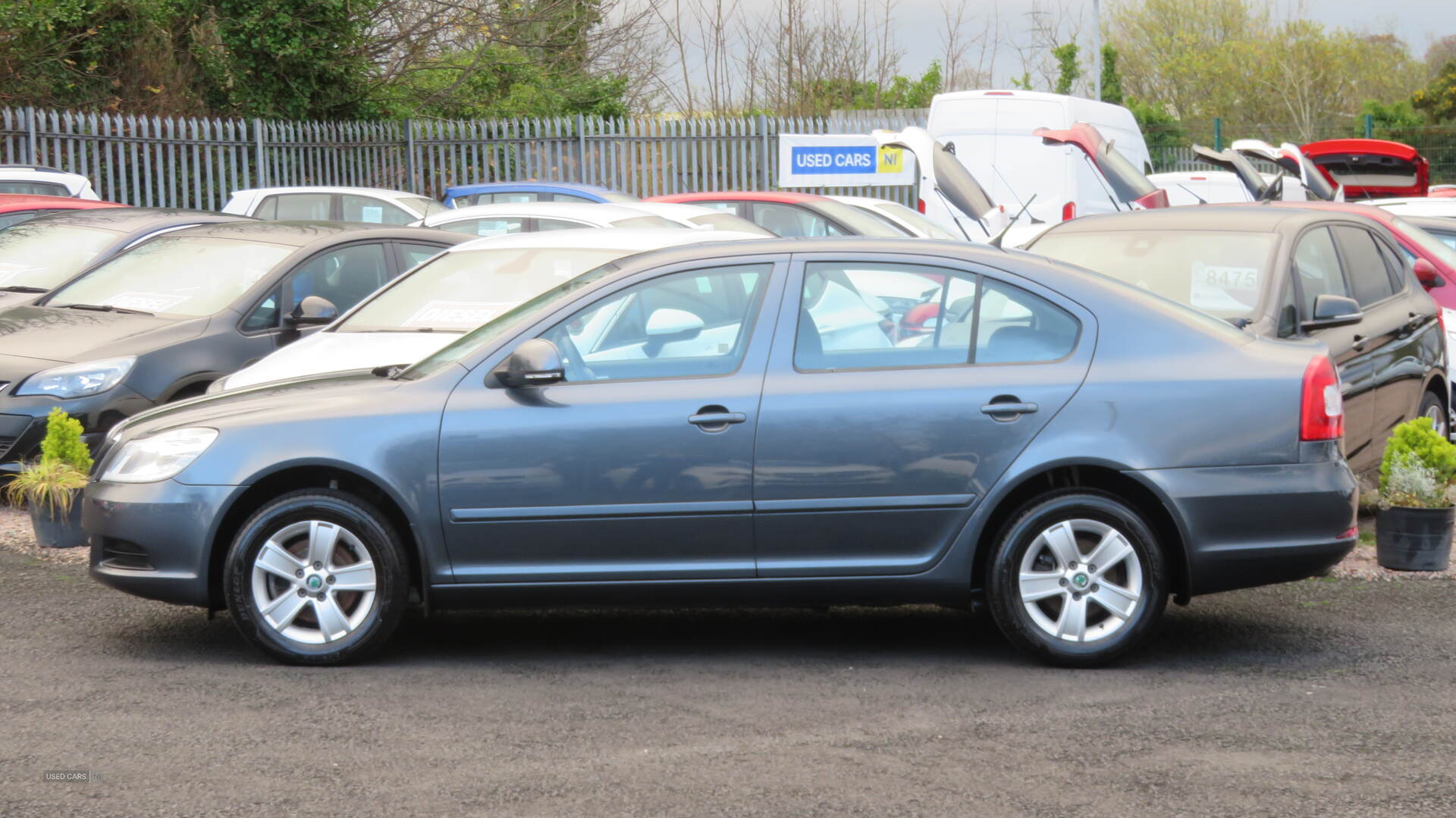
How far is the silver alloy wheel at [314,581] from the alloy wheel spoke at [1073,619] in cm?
237

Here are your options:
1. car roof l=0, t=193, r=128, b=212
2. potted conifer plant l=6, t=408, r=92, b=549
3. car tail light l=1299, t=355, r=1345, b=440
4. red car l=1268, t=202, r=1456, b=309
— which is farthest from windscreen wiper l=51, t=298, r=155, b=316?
red car l=1268, t=202, r=1456, b=309

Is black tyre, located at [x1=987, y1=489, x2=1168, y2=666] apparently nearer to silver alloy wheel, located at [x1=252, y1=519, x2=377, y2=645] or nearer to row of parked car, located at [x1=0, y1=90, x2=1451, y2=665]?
row of parked car, located at [x1=0, y1=90, x2=1451, y2=665]

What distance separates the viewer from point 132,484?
18.7 ft

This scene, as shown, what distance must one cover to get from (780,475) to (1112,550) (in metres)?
1.16

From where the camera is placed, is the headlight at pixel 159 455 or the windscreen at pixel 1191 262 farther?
the windscreen at pixel 1191 262

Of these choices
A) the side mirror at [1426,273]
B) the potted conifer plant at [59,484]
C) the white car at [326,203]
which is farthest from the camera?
the white car at [326,203]

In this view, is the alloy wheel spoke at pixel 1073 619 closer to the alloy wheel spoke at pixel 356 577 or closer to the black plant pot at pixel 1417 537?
the alloy wheel spoke at pixel 356 577

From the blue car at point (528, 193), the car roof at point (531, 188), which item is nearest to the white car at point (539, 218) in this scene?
the blue car at point (528, 193)

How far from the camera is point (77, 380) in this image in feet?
27.9

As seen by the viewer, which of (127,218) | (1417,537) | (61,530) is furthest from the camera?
(127,218)

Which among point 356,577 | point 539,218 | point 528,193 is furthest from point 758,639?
point 528,193

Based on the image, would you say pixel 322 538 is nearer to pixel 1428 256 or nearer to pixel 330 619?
pixel 330 619

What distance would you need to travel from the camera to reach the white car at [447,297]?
8.27 metres

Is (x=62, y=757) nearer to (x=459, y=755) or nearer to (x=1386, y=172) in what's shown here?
(x=459, y=755)
